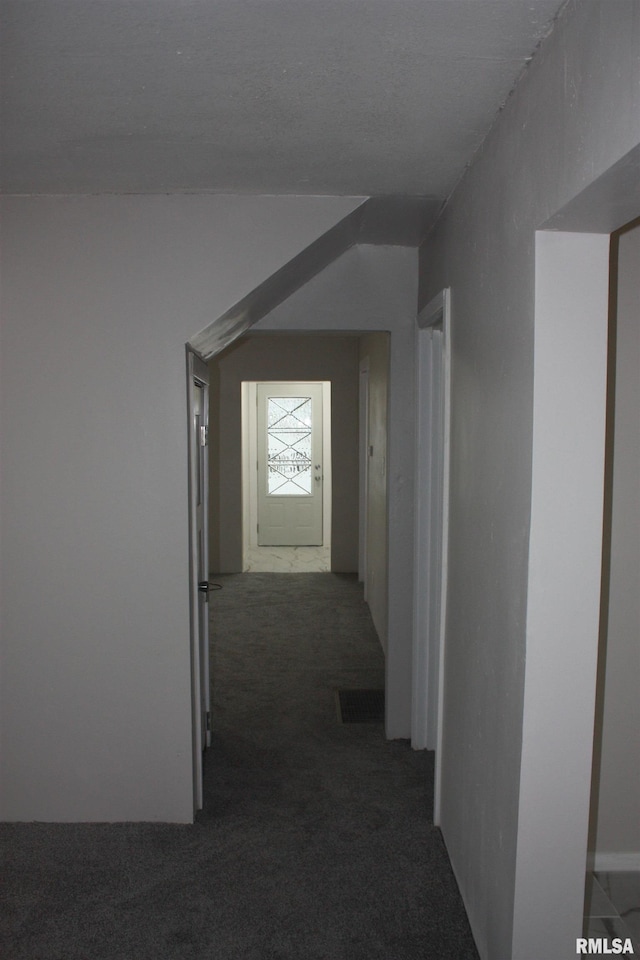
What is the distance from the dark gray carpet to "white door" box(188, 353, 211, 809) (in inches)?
11.5

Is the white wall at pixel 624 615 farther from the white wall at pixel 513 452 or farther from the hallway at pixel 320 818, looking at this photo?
the hallway at pixel 320 818

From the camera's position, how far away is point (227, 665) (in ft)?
17.6

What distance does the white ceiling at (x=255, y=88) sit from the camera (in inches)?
65.8

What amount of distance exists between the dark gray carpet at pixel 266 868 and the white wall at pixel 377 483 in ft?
5.07

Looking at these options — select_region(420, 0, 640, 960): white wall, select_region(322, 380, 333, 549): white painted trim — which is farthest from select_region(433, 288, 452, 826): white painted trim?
select_region(322, 380, 333, 549): white painted trim

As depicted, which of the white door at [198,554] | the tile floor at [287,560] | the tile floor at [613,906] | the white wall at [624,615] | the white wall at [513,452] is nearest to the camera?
the white wall at [513,452]

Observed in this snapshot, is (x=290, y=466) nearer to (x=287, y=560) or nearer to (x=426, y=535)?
(x=287, y=560)

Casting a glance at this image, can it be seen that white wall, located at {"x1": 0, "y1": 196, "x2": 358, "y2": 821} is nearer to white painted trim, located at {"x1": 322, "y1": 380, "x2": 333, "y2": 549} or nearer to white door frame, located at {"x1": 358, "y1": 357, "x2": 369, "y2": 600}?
white door frame, located at {"x1": 358, "y1": 357, "x2": 369, "y2": 600}

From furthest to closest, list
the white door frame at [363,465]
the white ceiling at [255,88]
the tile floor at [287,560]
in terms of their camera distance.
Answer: the tile floor at [287,560], the white door frame at [363,465], the white ceiling at [255,88]

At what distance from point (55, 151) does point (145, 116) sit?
48 centimetres

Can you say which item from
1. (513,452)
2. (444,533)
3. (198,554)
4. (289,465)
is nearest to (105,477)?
(198,554)

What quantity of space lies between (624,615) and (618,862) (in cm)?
95

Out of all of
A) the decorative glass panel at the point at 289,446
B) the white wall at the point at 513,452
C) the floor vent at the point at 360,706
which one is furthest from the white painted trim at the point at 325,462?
the white wall at the point at 513,452

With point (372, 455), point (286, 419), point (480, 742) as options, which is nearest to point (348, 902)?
point (480, 742)
